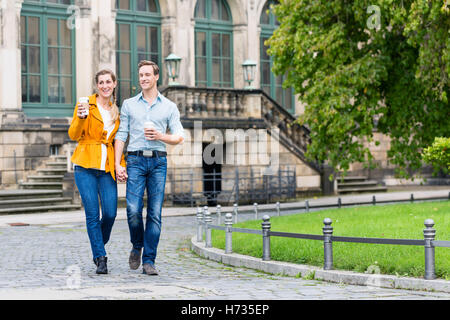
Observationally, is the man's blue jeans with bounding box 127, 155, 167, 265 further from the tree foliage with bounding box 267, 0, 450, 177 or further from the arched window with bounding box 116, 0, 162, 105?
the arched window with bounding box 116, 0, 162, 105

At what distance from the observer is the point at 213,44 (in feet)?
107

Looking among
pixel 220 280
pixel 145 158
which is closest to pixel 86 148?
pixel 145 158

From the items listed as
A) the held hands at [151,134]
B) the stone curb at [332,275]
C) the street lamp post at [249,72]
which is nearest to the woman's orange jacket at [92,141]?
the held hands at [151,134]

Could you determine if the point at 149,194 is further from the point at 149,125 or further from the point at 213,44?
the point at 213,44

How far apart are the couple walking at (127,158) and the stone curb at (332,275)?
1755 millimetres

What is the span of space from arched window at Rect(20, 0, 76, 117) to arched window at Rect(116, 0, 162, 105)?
1865 mm

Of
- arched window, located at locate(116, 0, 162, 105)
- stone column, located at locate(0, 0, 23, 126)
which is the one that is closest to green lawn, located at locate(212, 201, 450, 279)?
stone column, located at locate(0, 0, 23, 126)

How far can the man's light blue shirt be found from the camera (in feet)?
32.6

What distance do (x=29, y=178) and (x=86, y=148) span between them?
671 inches

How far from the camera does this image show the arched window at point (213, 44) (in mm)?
31922

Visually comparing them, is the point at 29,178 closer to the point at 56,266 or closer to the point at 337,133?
the point at 337,133

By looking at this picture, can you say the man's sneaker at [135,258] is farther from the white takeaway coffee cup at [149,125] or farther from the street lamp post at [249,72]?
the street lamp post at [249,72]

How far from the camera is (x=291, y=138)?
29.6 metres

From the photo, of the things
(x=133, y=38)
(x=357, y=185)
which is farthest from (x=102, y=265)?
(x=357, y=185)
